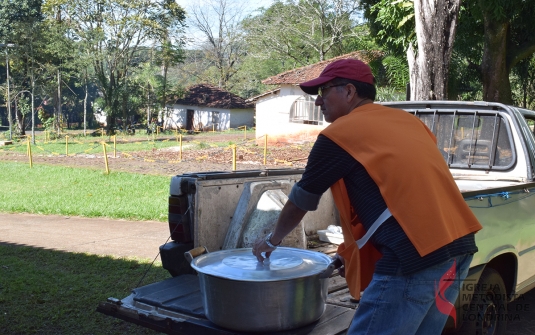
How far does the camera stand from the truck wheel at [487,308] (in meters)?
3.68

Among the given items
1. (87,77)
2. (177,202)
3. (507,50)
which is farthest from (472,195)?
(87,77)

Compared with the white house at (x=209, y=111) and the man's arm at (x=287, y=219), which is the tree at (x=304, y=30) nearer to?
the white house at (x=209, y=111)

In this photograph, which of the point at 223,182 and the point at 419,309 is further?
the point at 223,182

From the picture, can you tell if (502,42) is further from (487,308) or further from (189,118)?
(189,118)

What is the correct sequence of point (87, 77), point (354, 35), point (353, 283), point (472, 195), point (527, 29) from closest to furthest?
point (353, 283), point (472, 195), point (527, 29), point (354, 35), point (87, 77)

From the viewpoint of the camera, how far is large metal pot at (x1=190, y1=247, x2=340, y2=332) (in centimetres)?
266

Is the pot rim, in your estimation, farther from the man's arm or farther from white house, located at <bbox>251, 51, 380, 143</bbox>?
white house, located at <bbox>251, 51, 380, 143</bbox>

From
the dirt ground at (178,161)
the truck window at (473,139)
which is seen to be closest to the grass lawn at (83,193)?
Result: the dirt ground at (178,161)

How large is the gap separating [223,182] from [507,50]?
45.7ft

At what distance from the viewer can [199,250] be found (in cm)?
337

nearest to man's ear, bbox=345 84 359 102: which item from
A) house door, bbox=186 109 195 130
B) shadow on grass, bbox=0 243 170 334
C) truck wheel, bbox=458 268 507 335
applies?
truck wheel, bbox=458 268 507 335

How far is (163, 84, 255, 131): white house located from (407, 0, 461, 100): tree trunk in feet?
137

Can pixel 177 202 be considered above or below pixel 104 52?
below

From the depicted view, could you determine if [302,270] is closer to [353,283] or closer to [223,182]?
[353,283]
